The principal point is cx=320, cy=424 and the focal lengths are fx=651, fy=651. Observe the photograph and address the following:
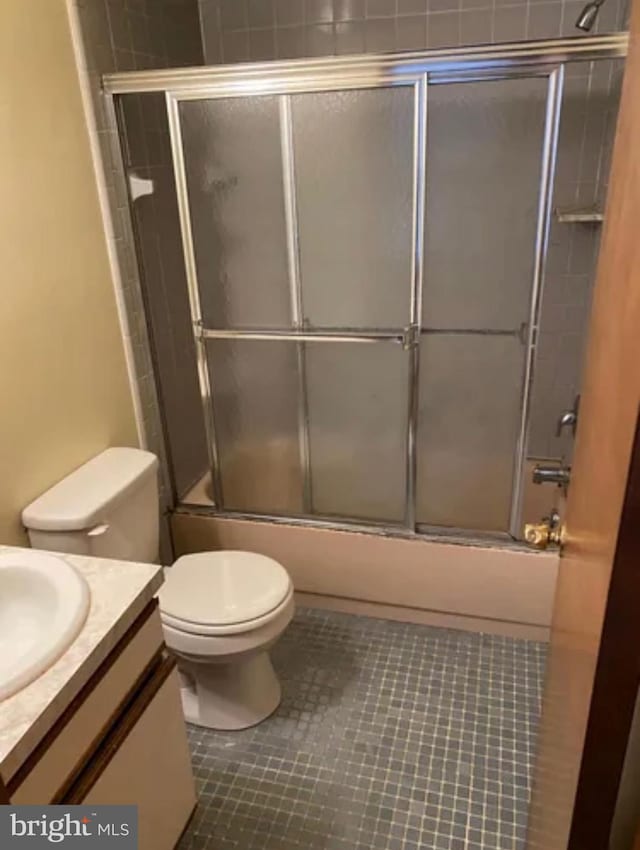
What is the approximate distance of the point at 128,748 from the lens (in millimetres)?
1247

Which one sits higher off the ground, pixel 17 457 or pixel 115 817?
pixel 17 457

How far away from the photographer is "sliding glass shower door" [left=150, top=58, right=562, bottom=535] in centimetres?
193

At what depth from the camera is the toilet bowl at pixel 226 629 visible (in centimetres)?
173

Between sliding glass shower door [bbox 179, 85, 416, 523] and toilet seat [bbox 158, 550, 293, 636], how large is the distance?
0.46 meters

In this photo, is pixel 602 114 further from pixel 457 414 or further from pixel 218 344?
pixel 218 344

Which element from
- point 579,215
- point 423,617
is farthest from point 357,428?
point 579,215

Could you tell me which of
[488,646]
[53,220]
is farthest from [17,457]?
[488,646]

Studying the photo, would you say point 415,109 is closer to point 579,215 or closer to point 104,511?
point 579,215

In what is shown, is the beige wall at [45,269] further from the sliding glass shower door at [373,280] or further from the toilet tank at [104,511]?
the sliding glass shower door at [373,280]

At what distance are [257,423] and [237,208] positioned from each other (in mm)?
740

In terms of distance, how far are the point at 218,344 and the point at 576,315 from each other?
4.73ft

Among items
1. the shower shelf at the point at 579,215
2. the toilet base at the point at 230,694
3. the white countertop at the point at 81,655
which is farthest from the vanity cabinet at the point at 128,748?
the shower shelf at the point at 579,215

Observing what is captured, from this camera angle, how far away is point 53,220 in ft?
5.73

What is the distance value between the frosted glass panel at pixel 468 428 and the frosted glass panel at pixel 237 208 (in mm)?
563
